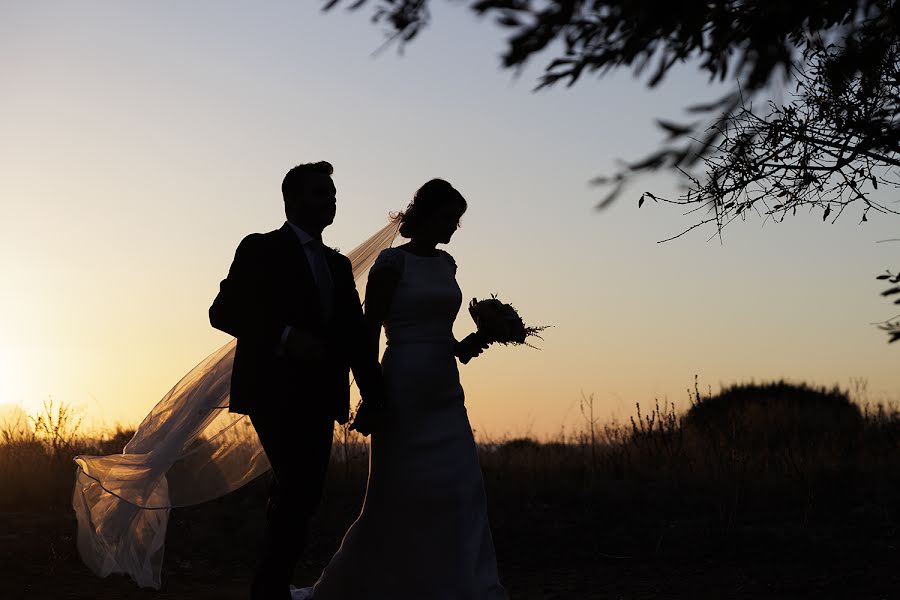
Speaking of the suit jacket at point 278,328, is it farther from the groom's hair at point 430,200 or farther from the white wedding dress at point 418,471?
the groom's hair at point 430,200

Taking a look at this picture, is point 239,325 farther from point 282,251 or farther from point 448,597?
point 448,597

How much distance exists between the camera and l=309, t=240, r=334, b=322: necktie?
536cm

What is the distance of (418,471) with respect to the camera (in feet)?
18.6

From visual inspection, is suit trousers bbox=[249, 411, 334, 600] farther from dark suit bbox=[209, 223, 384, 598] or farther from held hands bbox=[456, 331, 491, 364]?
held hands bbox=[456, 331, 491, 364]

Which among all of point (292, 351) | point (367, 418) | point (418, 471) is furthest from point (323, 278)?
point (418, 471)

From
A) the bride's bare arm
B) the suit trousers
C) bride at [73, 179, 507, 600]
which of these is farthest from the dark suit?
bride at [73, 179, 507, 600]

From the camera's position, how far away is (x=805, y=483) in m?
10.1

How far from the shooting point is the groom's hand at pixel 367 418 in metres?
5.55

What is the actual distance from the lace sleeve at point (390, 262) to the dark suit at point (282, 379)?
427 mm

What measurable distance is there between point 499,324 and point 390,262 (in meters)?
0.76

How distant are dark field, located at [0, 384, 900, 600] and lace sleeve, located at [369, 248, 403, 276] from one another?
2.86 m

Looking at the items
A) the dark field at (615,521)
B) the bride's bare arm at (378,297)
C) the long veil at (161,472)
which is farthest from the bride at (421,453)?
the dark field at (615,521)

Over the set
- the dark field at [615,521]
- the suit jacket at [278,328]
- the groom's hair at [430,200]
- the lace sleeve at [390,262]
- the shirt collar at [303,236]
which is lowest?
the dark field at [615,521]

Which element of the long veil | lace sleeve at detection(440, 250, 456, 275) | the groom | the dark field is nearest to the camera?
the groom
